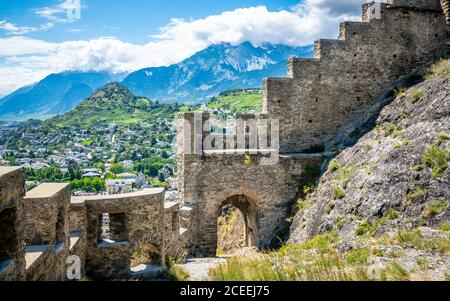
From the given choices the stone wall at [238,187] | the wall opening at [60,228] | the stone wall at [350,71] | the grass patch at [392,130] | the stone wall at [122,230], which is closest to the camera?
the wall opening at [60,228]

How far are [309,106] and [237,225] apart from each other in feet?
25.5

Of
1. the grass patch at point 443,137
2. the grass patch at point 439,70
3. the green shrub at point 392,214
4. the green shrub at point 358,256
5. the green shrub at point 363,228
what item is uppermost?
the grass patch at point 439,70

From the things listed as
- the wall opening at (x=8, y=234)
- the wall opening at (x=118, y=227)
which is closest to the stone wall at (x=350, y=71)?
the wall opening at (x=118, y=227)

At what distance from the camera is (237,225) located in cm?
2230

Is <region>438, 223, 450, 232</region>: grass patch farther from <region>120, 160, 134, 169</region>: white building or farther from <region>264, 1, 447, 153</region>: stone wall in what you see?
<region>120, 160, 134, 169</region>: white building

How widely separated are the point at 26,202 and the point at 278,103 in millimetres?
11151

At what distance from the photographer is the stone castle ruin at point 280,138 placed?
1475 cm

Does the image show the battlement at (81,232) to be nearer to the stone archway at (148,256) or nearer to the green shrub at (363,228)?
the stone archway at (148,256)

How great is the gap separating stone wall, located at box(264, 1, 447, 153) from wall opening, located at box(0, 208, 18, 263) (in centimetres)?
1214

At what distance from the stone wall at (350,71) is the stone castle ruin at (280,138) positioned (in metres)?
0.04

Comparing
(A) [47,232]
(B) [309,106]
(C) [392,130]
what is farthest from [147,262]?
(C) [392,130]

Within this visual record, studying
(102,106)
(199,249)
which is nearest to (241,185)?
(199,249)

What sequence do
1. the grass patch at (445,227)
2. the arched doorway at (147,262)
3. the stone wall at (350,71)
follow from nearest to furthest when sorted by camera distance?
the grass patch at (445,227)
the arched doorway at (147,262)
the stone wall at (350,71)

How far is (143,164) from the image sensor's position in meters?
67.0
